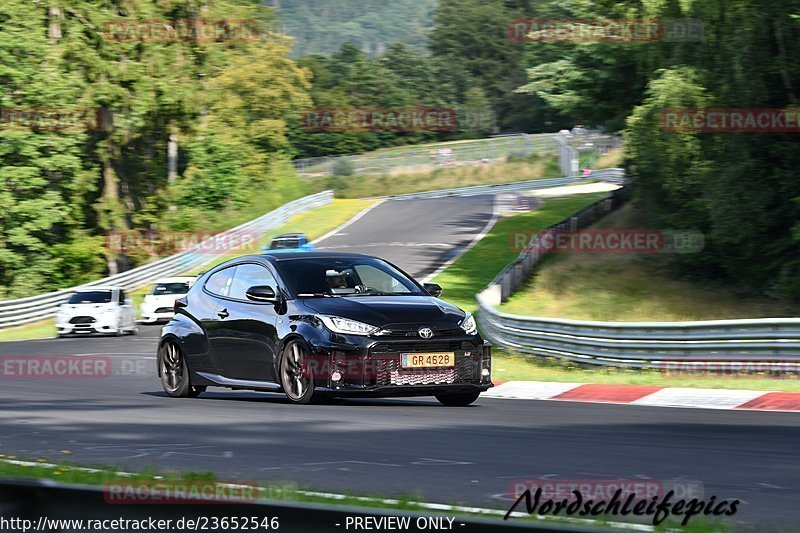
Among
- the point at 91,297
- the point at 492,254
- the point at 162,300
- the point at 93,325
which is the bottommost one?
the point at 492,254

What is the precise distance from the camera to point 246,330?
1359 cm

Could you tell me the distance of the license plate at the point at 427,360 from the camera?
1251cm

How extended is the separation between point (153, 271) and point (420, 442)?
42.2 meters

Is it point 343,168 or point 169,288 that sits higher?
point 169,288

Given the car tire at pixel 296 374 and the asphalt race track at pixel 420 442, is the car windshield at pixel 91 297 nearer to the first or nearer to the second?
the asphalt race track at pixel 420 442

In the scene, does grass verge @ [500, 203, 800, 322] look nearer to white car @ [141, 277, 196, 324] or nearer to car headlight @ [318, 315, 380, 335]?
white car @ [141, 277, 196, 324]

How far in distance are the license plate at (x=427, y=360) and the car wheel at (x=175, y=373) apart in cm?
314

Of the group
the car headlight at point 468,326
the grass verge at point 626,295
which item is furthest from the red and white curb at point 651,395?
the grass verge at point 626,295

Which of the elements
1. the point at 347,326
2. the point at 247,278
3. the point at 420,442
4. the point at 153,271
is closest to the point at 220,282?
the point at 247,278

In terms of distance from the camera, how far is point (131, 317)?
3462 centimetres

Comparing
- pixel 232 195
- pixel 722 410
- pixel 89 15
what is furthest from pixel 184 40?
pixel 722 410

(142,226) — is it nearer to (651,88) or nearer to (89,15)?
(89,15)

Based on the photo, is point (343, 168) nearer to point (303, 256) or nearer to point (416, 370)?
point (303, 256)

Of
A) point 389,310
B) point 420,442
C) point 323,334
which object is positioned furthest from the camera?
point 389,310
